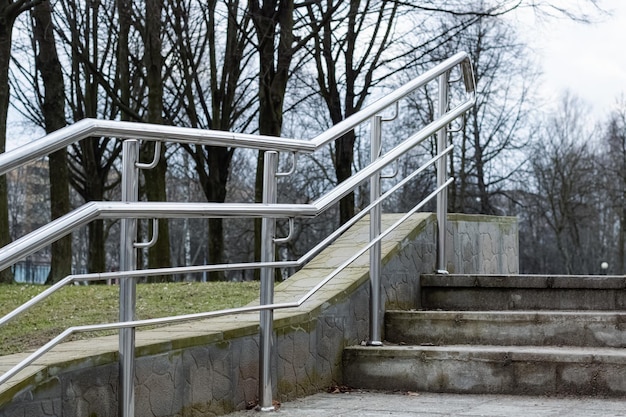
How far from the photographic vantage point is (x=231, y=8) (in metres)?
14.7

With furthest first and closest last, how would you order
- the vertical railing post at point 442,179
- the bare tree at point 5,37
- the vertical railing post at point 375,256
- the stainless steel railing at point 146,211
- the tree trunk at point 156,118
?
the tree trunk at point 156,118
the bare tree at point 5,37
the vertical railing post at point 442,179
the vertical railing post at point 375,256
the stainless steel railing at point 146,211

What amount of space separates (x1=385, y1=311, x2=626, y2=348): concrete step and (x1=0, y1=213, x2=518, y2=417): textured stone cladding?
0.96 feet

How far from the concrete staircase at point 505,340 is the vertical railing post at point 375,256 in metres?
0.12

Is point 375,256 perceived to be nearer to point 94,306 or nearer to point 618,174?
point 94,306

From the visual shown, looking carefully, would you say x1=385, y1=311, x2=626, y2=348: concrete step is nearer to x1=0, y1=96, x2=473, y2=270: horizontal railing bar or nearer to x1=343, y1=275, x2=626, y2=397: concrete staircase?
x1=343, y1=275, x2=626, y2=397: concrete staircase

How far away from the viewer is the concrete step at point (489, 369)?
455cm

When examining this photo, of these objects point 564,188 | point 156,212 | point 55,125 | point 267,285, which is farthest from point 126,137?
point 564,188

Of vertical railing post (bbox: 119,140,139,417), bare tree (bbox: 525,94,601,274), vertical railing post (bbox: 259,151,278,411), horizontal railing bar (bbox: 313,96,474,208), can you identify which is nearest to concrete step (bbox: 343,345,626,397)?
vertical railing post (bbox: 259,151,278,411)

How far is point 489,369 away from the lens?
4711 mm

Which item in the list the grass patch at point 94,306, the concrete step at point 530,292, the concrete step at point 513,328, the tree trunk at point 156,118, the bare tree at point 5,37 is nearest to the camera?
the concrete step at point 513,328

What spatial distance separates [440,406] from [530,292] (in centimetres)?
158

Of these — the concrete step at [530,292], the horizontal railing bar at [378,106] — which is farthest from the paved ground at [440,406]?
the horizontal railing bar at [378,106]

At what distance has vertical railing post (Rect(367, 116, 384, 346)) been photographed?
206 inches

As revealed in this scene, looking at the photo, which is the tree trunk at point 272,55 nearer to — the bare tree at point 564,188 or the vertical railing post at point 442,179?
the vertical railing post at point 442,179
